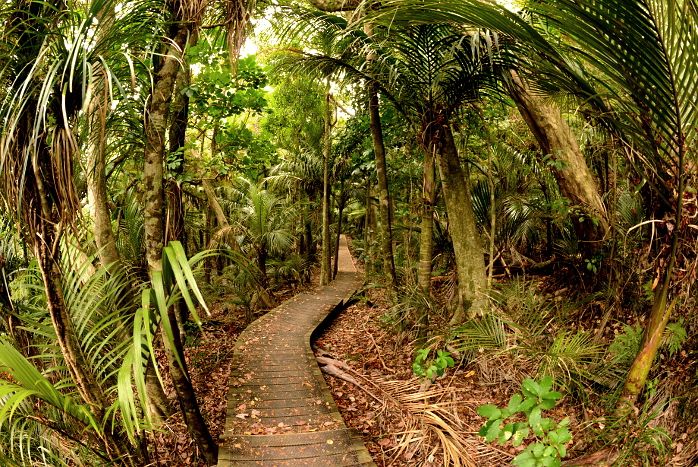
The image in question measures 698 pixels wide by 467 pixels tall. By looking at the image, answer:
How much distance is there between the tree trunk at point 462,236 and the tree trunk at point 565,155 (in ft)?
2.82

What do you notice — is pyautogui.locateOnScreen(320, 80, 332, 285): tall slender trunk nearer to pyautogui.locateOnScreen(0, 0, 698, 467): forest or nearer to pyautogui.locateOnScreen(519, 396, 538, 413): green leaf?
pyautogui.locateOnScreen(0, 0, 698, 467): forest

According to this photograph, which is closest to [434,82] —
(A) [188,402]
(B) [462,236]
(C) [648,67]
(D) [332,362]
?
(B) [462,236]

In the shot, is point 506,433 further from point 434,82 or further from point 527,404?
point 434,82

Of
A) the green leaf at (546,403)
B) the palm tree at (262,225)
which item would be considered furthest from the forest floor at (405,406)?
the palm tree at (262,225)

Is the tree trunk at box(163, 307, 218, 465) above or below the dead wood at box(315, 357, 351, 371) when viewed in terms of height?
above

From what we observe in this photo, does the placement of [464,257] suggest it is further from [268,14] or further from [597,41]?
[268,14]

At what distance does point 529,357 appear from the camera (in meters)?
3.51

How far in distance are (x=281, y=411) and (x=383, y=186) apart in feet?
14.1

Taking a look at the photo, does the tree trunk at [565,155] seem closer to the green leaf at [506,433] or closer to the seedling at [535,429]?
the seedling at [535,429]

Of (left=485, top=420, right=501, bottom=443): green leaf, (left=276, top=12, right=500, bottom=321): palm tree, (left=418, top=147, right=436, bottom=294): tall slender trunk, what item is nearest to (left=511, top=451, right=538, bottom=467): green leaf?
(left=485, top=420, right=501, bottom=443): green leaf

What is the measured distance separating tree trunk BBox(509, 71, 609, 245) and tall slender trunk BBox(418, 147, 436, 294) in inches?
42.5

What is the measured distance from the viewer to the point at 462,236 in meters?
4.69

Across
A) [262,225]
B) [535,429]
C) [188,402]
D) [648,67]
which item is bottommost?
[188,402]

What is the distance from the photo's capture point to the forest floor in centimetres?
303
